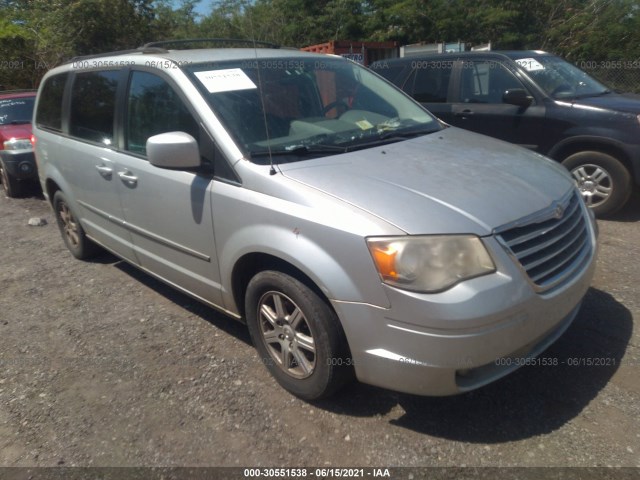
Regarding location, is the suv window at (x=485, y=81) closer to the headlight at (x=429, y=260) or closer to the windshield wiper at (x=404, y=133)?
the windshield wiper at (x=404, y=133)

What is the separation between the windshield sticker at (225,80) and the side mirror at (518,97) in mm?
3566

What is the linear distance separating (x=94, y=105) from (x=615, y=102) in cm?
497

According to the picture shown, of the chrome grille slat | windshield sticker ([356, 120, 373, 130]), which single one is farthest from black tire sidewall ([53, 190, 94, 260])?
the chrome grille slat

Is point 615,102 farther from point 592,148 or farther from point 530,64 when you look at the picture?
point 530,64

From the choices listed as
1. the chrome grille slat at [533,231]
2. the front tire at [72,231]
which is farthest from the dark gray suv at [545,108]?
the front tire at [72,231]

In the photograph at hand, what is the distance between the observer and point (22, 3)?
2036 centimetres

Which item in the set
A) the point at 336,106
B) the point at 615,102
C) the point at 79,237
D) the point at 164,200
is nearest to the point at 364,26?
the point at 615,102

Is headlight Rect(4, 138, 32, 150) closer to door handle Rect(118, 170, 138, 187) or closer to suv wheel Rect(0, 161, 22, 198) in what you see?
suv wheel Rect(0, 161, 22, 198)

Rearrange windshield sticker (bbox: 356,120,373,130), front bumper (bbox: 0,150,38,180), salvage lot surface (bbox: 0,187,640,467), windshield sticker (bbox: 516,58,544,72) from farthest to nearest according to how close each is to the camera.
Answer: front bumper (bbox: 0,150,38,180), windshield sticker (bbox: 516,58,544,72), windshield sticker (bbox: 356,120,373,130), salvage lot surface (bbox: 0,187,640,467)

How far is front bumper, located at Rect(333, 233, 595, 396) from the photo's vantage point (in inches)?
88.1

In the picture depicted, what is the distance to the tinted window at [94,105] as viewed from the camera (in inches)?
155

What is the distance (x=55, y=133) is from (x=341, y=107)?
2788 millimetres

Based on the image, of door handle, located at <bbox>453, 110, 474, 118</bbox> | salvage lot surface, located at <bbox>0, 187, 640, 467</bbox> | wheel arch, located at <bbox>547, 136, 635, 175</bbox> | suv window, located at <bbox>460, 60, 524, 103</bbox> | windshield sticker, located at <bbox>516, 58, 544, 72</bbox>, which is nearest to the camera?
salvage lot surface, located at <bbox>0, 187, 640, 467</bbox>

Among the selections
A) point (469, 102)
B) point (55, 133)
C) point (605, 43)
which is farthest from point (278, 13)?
point (55, 133)
